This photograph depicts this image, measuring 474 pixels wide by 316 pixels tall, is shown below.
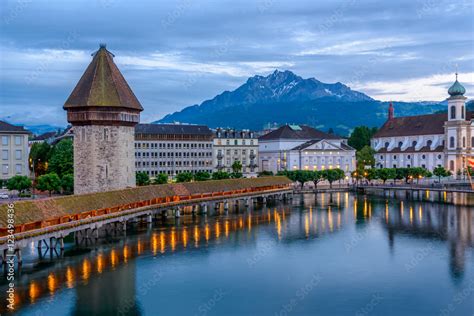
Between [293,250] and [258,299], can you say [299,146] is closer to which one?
[293,250]

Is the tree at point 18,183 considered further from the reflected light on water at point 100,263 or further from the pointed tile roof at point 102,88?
the reflected light on water at point 100,263

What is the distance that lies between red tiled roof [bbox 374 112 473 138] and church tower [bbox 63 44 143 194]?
86.3 m

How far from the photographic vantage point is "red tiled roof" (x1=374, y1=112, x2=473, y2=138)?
127581mm

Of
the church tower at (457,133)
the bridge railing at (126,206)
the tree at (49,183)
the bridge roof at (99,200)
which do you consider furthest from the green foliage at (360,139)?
the tree at (49,183)

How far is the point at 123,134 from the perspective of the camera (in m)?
Result: 57.9

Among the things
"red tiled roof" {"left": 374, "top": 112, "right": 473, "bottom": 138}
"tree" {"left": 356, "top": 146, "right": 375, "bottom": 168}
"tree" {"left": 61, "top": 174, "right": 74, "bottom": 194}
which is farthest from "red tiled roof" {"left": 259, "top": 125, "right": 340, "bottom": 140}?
"tree" {"left": 61, "top": 174, "right": 74, "bottom": 194}

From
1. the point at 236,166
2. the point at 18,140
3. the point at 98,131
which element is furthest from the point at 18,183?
the point at 236,166

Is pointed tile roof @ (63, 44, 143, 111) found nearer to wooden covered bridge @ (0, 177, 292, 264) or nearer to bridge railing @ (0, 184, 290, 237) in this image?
wooden covered bridge @ (0, 177, 292, 264)

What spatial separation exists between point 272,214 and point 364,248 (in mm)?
22722

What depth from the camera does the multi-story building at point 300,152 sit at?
11344cm

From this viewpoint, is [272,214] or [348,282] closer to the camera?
[348,282]

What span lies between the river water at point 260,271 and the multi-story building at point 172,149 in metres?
43.5

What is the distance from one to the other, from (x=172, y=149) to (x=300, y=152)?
2498 cm

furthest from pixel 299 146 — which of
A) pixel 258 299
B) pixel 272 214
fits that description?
pixel 258 299
